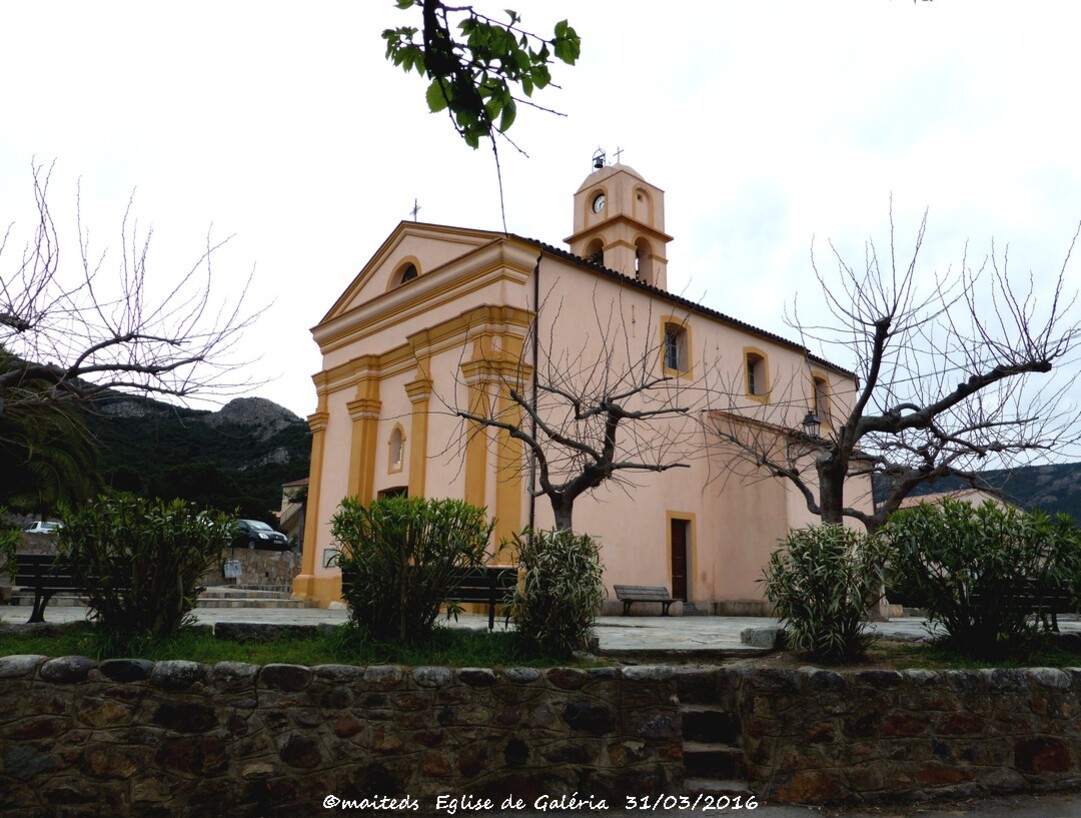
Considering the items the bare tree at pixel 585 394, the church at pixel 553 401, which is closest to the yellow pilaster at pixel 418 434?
the church at pixel 553 401

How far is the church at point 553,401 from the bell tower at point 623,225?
136mm

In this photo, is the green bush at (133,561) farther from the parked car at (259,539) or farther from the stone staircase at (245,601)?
the parked car at (259,539)

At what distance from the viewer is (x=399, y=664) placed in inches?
204

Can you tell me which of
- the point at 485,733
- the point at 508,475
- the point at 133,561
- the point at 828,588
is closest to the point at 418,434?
the point at 508,475

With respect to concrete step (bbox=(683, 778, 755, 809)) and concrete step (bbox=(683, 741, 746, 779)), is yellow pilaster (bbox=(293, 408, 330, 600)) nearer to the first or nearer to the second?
concrete step (bbox=(683, 741, 746, 779))

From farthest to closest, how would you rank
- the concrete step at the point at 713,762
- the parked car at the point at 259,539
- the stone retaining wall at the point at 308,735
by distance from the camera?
the parked car at the point at 259,539, the concrete step at the point at 713,762, the stone retaining wall at the point at 308,735

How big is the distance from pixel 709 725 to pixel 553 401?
945 centimetres

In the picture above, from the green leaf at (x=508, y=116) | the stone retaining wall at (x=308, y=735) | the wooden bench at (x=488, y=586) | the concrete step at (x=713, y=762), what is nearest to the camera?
the green leaf at (x=508, y=116)

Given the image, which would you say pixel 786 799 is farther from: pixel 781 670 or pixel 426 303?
pixel 426 303

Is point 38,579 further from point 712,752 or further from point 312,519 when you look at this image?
point 312,519

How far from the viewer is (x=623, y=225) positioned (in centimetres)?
2077

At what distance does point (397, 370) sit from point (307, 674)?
12.6 meters

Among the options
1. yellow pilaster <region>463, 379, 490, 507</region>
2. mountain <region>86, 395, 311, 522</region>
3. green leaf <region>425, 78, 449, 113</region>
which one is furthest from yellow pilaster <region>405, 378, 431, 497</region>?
mountain <region>86, 395, 311, 522</region>

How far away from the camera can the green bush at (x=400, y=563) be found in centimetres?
566
